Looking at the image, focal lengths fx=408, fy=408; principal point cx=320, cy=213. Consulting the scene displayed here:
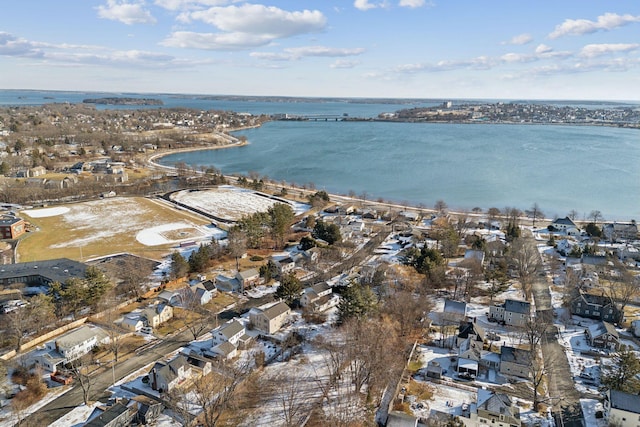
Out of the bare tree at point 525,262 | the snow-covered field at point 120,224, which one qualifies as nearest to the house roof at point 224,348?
the snow-covered field at point 120,224

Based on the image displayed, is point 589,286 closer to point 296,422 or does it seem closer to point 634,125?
point 296,422

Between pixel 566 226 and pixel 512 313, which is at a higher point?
pixel 566 226

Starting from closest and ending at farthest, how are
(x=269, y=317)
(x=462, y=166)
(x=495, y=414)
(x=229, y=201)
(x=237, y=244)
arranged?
(x=495, y=414) < (x=269, y=317) < (x=237, y=244) < (x=229, y=201) < (x=462, y=166)

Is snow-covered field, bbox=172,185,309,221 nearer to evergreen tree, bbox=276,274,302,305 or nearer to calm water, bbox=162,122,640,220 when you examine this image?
calm water, bbox=162,122,640,220

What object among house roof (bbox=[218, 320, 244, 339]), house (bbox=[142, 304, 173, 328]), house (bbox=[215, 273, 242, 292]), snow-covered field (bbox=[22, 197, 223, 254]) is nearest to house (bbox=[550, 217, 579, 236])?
house (bbox=[215, 273, 242, 292])

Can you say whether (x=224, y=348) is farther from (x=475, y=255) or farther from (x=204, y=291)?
(x=475, y=255)

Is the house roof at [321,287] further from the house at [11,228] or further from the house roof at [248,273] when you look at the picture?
the house at [11,228]

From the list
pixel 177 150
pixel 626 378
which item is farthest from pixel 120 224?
pixel 177 150

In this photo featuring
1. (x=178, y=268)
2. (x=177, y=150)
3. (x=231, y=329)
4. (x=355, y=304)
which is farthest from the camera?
(x=177, y=150)
